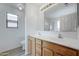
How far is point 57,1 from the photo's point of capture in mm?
1392

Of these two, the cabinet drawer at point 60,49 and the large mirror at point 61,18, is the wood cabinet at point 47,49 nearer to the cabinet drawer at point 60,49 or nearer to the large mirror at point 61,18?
the cabinet drawer at point 60,49

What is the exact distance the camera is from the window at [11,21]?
1.42m

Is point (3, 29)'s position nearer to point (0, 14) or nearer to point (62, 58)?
point (0, 14)

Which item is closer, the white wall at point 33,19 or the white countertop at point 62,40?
the white countertop at point 62,40

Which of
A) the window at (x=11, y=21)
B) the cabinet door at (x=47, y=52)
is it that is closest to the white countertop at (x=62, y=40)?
the cabinet door at (x=47, y=52)

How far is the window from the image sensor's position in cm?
142

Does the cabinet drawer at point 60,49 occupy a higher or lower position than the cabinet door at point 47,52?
higher

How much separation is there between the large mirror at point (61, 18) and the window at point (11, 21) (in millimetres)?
431

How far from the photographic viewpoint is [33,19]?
1.42 meters

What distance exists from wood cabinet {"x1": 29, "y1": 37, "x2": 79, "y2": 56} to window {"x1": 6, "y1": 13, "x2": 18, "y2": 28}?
309mm

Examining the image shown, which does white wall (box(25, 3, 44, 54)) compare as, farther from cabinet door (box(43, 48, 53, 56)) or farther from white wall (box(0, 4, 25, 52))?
cabinet door (box(43, 48, 53, 56))

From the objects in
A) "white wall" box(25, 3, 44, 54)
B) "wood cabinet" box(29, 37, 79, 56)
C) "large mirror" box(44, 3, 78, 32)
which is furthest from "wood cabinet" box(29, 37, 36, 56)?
"large mirror" box(44, 3, 78, 32)

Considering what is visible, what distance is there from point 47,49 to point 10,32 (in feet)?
1.91

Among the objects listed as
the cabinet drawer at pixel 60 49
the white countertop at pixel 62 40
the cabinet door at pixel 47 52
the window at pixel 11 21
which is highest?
the window at pixel 11 21
